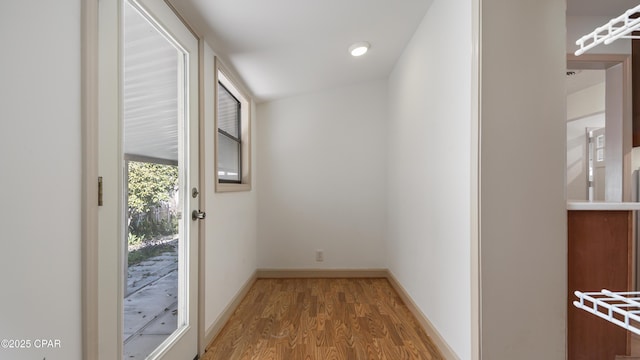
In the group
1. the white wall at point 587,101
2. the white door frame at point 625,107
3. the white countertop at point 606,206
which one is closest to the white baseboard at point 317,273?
the white door frame at point 625,107

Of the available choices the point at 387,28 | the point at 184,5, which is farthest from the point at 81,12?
the point at 387,28

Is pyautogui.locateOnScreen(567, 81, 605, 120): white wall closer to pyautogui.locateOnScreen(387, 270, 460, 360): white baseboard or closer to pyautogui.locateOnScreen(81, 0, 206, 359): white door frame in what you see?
pyautogui.locateOnScreen(387, 270, 460, 360): white baseboard

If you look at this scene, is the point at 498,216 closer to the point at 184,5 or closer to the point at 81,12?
the point at 81,12

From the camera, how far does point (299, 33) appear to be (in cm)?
219

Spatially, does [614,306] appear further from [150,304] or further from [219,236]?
[219,236]

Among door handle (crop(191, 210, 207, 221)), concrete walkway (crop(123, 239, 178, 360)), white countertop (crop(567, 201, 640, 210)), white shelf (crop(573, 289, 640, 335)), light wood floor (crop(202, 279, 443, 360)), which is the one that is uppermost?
white countertop (crop(567, 201, 640, 210))

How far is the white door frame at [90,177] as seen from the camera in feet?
3.29

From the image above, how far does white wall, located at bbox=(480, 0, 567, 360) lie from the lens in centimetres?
134

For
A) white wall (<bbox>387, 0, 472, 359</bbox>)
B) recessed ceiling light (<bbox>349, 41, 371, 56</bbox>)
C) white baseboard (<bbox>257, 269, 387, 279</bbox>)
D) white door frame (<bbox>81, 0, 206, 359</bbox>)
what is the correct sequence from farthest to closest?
white baseboard (<bbox>257, 269, 387, 279</bbox>) → recessed ceiling light (<bbox>349, 41, 371, 56</bbox>) → white wall (<bbox>387, 0, 472, 359</bbox>) → white door frame (<bbox>81, 0, 206, 359</bbox>)

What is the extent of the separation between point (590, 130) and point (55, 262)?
5712 mm

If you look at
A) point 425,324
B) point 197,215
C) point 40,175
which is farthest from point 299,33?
point 425,324

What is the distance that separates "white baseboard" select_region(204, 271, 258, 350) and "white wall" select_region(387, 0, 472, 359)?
152cm

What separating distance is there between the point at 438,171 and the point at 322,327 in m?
1.42

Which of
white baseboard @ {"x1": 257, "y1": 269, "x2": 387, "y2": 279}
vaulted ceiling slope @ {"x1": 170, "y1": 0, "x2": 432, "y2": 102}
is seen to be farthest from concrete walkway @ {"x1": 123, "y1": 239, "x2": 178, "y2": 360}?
white baseboard @ {"x1": 257, "y1": 269, "x2": 387, "y2": 279}
